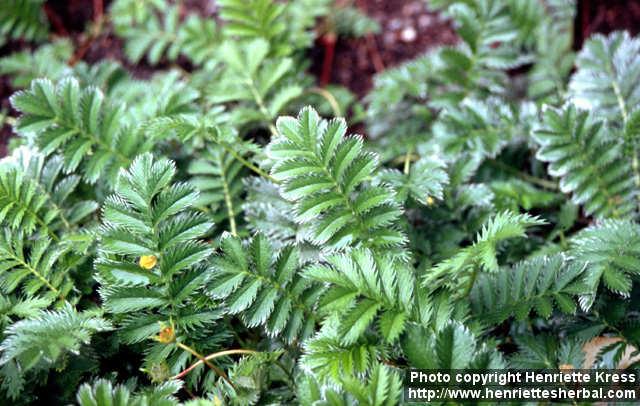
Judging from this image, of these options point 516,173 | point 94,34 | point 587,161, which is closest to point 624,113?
point 587,161

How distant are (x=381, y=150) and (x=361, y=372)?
946 millimetres

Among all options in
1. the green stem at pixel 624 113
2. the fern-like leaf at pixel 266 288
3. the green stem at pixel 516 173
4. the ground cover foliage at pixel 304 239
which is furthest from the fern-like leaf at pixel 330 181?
the green stem at pixel 624 113

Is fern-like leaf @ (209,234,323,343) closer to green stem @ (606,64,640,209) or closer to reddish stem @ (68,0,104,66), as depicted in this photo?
green stem @ (606,64,640,209)

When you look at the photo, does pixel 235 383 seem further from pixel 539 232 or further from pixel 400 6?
pixel 400 6

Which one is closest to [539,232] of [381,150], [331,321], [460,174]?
[460,174]

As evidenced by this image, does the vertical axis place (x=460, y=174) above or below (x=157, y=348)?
above

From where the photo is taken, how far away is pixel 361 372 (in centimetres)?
135

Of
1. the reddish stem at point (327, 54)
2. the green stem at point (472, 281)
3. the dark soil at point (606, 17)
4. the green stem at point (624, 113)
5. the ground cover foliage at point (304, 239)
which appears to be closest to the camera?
the ground cover foliage at point (304, 239)

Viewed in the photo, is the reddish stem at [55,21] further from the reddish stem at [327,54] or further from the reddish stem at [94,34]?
the reddish stem at [327,54]

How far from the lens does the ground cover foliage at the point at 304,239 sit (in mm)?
1402

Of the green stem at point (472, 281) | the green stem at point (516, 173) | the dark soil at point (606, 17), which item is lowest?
the green stem at point (472, 281)

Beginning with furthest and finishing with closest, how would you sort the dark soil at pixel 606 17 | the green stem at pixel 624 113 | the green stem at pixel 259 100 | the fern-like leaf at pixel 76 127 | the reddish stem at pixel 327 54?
the reddish stem at pixel 327 54, the dark soil at pixel 606 17, the green stem at pixel 259 100, the green stem at pixel 624 113, the fern-like leaf at pixel 76 127

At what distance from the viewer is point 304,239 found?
5.37 feet

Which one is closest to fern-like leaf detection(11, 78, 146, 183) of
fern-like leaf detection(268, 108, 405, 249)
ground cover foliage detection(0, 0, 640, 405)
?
ground cover foliage detection(0, 0, 640, 405)
